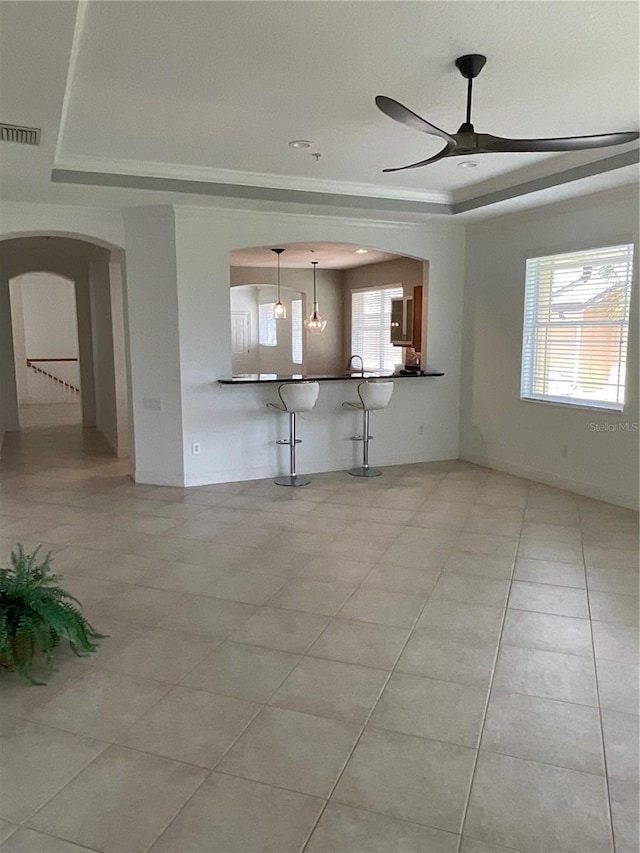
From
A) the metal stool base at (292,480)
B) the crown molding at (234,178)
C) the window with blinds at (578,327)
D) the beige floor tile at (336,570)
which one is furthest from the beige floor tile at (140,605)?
the window with blinds at (578,327)

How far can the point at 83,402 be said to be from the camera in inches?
380

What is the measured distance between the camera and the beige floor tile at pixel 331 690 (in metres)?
2.46

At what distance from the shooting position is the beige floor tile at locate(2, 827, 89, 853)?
70.3 inches

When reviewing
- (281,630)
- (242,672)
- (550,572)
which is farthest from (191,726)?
(550,572)

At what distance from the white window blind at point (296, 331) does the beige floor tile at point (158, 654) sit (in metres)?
9.19

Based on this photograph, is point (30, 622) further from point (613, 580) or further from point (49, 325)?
point (49, 325)

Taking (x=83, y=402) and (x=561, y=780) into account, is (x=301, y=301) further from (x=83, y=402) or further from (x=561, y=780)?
(x=561, y=780)

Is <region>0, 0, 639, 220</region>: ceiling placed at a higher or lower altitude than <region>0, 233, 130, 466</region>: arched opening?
higher

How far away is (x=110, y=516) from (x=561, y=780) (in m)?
3.91

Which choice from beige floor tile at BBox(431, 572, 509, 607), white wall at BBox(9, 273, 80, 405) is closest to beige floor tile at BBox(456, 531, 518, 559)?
beige floor tile at BBox(431, 572, 509, 607)

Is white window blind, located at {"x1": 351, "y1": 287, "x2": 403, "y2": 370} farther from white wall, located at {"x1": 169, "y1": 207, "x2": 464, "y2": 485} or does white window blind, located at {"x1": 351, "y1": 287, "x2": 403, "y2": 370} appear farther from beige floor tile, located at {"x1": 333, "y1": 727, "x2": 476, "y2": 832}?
beige floor tile, located at {"x1": 333, "y1": 727, "x2": 476, "y2": 832}

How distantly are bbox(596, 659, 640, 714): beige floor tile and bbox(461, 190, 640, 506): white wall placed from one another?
2714 millimetres

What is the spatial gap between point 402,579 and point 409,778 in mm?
1696

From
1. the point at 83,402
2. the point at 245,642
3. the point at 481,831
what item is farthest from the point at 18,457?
the point at 481,831
